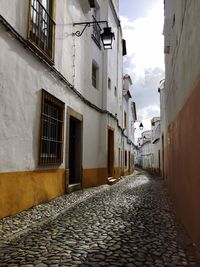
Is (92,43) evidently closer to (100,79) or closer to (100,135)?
(100,79)

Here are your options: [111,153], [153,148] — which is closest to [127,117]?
[153,148]

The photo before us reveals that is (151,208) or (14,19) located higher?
(14,19)

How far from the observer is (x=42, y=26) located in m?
8.13

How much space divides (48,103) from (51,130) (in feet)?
2.38

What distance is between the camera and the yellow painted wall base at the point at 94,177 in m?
12.2

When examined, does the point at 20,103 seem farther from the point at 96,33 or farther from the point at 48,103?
the point at 96,33

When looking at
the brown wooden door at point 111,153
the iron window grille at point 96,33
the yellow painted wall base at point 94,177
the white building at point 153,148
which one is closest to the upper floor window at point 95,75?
the iron window grille at point 96,33

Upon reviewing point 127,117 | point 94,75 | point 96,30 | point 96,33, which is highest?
point 96,30

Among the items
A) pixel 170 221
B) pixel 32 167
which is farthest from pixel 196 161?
pixel 32 167

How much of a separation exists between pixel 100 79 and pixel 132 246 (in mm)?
11240

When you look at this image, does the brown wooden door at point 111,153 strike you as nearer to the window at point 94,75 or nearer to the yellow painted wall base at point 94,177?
the yellow painted wall base at point 94,177

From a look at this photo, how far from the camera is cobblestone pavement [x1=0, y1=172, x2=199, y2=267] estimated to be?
3.78 metres

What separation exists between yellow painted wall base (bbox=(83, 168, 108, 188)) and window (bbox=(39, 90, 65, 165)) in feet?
10.2

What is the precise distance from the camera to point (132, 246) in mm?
4434
